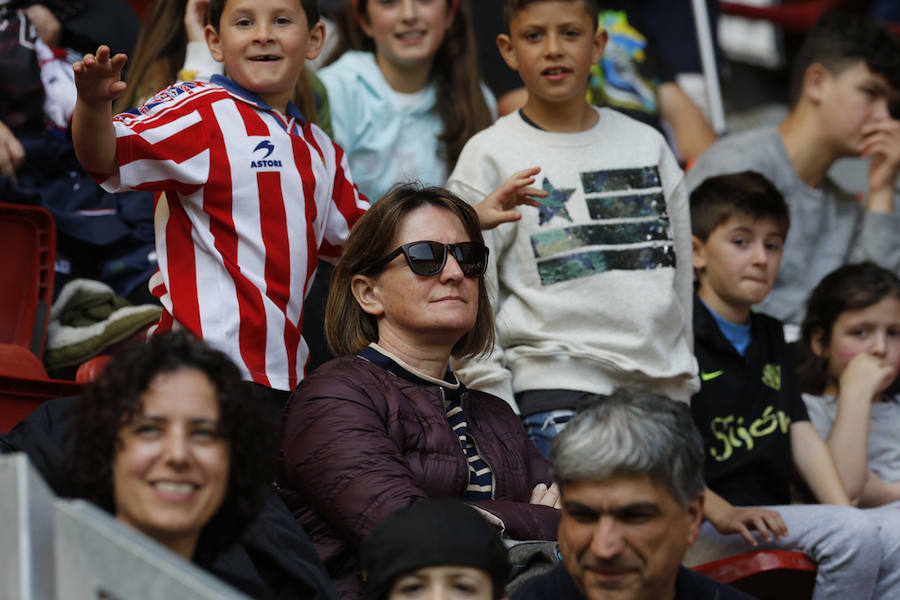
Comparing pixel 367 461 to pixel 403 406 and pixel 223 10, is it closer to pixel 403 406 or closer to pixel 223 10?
pixel 403 406

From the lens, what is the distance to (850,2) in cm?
877

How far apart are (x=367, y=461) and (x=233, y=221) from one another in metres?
0.75

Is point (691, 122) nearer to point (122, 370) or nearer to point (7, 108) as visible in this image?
point (7, 108)

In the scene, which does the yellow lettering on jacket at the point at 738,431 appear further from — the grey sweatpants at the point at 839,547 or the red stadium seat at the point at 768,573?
the red stadium seat at the point at 768,573

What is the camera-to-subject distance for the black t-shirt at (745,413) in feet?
12.8

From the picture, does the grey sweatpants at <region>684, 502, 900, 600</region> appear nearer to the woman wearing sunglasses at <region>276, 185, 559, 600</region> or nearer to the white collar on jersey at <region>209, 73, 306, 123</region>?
the woman wearing sunglasses at <region>276, 185, 559, 600</region>

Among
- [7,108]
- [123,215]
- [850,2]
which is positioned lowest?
[123,215]

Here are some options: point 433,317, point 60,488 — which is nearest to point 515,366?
point 433,317

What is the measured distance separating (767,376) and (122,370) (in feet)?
8.00

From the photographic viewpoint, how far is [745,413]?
3.98 meters

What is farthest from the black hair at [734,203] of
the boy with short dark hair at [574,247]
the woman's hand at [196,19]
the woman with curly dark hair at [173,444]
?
the woman with curly dark hair at [173,444]

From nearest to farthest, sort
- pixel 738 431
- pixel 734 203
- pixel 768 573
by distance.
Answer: pixel 768 573
pixel 738 431
pixel 734 203

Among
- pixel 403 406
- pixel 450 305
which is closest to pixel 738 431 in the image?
pixel 450 305

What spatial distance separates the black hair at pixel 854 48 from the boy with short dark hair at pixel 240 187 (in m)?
2.57
